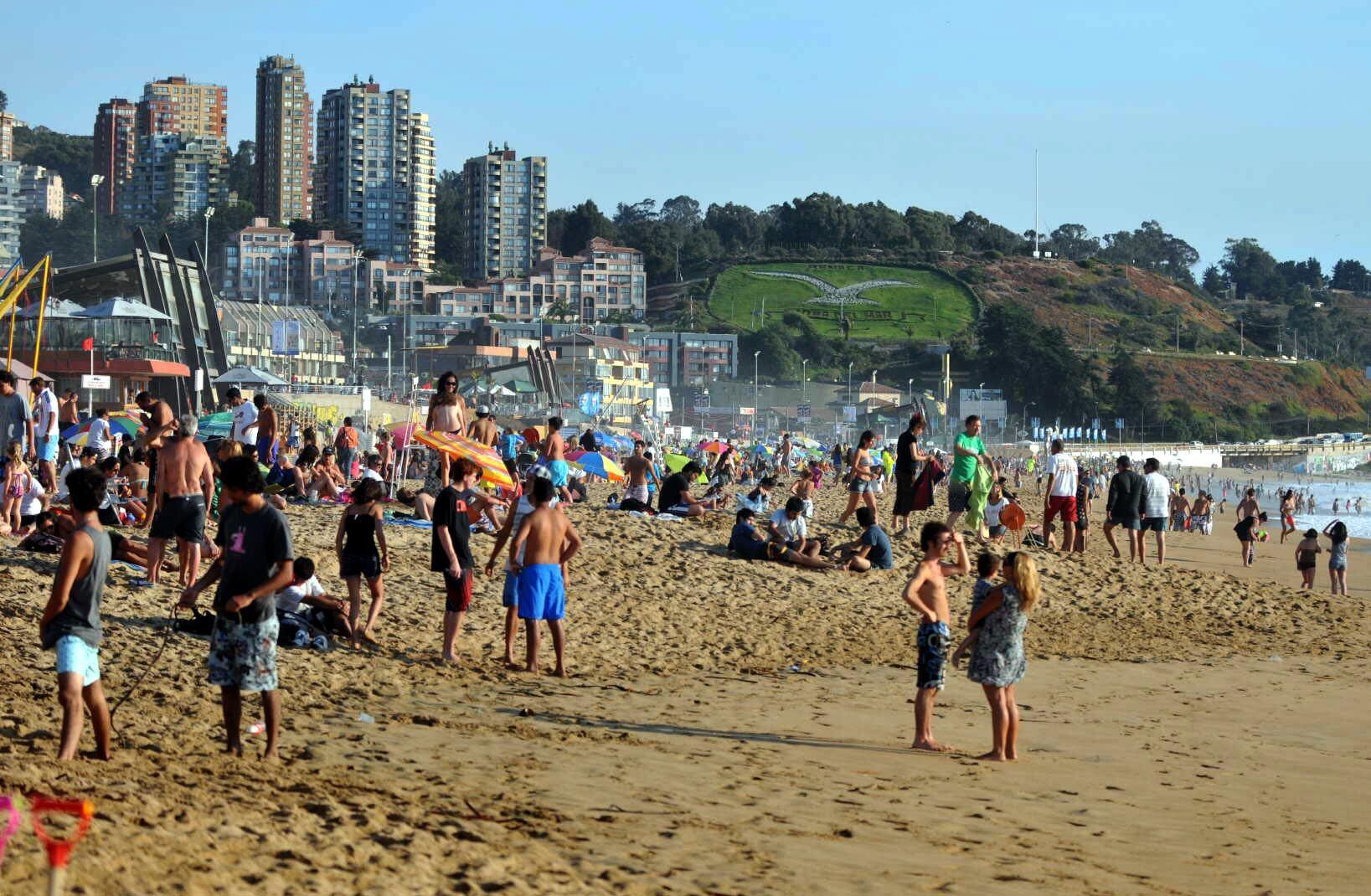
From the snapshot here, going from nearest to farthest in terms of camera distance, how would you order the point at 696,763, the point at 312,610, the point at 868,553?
the point at 696,763 → the point at 312,610 → the point at 868,553

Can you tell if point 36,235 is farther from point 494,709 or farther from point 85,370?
point 494,709

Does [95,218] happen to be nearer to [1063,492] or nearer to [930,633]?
[1063,492]

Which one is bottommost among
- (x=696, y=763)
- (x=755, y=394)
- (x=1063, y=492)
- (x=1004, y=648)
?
(x=696, y=763)

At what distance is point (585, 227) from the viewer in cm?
16275

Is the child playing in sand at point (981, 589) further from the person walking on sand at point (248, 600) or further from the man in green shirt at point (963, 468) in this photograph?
the man in green shirt at point (963, 468)

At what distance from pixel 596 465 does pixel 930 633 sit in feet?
39.5

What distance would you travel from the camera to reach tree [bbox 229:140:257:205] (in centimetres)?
17250

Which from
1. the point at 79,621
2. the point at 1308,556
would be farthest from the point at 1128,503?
the point at 79,621

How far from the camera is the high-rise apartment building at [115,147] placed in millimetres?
173000

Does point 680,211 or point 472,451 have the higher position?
point 680,211

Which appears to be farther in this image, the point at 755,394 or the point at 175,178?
the point at 175,178

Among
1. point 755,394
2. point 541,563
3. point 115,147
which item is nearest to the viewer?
point 541,563

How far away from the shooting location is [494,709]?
769 centimetres

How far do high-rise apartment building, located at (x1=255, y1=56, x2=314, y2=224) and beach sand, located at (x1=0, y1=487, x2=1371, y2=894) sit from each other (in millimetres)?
162259
